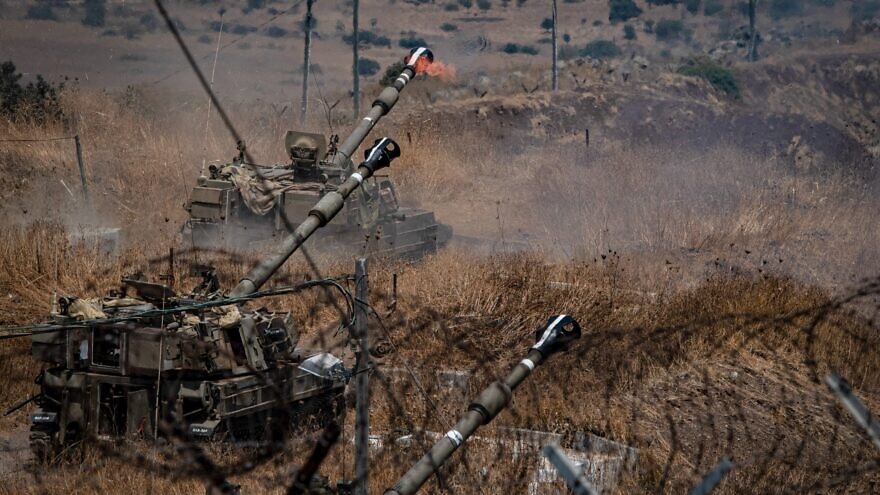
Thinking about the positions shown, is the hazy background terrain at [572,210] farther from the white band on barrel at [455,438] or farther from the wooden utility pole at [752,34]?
the white band on barrel at [455,438]

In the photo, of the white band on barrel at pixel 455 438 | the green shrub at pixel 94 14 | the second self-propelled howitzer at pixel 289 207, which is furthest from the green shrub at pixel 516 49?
the white band on barrel at pixel 455 438

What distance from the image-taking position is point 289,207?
1722 centimetres

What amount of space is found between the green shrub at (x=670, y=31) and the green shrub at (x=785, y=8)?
4891 mm

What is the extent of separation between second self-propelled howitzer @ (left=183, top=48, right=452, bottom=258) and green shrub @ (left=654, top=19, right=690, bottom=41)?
4884cm

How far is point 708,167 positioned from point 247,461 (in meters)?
21.1

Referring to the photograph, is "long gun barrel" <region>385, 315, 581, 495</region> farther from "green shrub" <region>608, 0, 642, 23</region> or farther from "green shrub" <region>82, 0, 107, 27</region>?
"green shrub" <region>608, 0, 642, 23</region>

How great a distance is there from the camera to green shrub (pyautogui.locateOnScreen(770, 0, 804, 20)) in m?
63.3

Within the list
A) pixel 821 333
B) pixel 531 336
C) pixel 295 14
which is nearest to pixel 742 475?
pixel 821 333

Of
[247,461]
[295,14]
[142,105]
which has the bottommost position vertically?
[247,461]

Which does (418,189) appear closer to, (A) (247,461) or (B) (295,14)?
(A) (247,461)

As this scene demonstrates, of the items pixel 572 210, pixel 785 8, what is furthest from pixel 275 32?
pixel 572 210

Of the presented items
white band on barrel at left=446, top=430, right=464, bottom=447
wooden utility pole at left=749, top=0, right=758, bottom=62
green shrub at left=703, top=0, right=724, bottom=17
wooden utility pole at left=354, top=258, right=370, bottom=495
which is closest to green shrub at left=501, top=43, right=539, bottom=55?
wooden utility pole at left=749, top=0, right=758, bottom=62

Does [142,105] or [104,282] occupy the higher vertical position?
[142,105]

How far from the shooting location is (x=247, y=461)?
9156 millimetres
